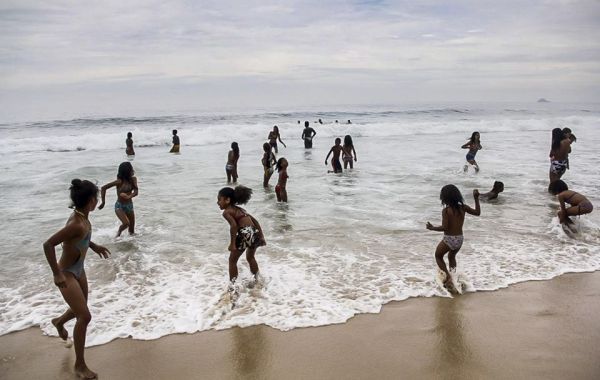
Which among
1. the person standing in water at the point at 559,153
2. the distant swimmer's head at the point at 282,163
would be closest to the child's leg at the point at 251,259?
the distant swimmer's head at the point at 282,163

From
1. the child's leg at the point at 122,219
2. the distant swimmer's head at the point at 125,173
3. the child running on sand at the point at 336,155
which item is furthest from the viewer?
the child running on sand at the point at 336,155

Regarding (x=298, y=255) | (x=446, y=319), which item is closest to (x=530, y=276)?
(x=446, y=319)

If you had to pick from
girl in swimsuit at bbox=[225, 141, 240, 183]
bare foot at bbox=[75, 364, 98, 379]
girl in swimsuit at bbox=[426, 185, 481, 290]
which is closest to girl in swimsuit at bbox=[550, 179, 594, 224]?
girl in swimsuit at bbox=[426, 185, 481, 290]

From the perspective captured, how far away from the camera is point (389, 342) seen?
4.70 m

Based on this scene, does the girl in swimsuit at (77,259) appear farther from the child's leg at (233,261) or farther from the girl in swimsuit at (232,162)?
the girl in swimsuit at (232,162)

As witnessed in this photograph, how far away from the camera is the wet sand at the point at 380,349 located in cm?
418

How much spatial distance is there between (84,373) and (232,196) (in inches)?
100

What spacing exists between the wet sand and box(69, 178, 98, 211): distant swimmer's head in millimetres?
1614

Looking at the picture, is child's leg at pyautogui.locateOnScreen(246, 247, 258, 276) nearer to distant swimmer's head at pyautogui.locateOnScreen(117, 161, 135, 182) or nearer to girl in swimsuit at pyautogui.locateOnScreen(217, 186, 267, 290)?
girl in swimsuit at pyautogui.locateOnScreen(217, 186, 267, 290)

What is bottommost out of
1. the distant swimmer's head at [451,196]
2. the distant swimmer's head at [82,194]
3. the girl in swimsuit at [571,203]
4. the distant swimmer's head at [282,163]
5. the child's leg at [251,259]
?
the child's leg at [251,259]

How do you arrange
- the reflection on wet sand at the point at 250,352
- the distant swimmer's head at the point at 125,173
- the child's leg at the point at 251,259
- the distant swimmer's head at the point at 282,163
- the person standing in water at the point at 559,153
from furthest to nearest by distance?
the person standing in water at the point at 559,153
the distant swimmer's head at the point at 282,163
the distant swimmer's head at the point at 125,173
the child's leg at the point at 251,259
the reflection on wet sand at the point at 250,352

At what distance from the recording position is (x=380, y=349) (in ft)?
15.0

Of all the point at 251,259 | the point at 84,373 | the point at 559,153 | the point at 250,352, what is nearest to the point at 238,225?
the point at 251,259

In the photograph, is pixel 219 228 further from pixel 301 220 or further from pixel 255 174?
pixel 255 174
